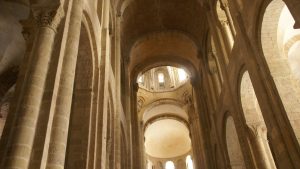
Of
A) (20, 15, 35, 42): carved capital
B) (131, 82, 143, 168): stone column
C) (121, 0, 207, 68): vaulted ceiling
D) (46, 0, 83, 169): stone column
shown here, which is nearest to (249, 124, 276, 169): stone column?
(46, 0, 83, 169): stone column

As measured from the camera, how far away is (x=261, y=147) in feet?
30.7

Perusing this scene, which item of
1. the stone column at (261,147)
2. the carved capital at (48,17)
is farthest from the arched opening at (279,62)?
the carved capital at (48,17)

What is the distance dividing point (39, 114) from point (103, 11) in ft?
22.7

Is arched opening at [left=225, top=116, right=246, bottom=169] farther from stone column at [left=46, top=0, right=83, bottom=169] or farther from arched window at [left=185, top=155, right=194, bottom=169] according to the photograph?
arched window at [left=185, top=155, right=194, bottom=169]

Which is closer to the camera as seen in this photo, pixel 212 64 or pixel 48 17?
pixel 48 17

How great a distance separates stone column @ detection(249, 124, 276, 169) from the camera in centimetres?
909

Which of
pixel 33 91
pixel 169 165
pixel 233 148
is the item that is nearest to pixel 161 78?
pixel 169 165

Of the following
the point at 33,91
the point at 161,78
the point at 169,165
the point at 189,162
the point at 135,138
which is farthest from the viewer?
the point at 169,165

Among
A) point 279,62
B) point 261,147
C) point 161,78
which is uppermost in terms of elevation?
point 161,78

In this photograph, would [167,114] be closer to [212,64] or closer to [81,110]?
[212,64]

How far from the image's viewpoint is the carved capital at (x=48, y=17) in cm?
566

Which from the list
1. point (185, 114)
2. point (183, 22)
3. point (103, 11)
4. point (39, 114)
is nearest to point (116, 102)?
point (103, 11)

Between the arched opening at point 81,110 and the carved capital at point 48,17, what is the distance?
7.28 ft

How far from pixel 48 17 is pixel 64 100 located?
5.75 ft
